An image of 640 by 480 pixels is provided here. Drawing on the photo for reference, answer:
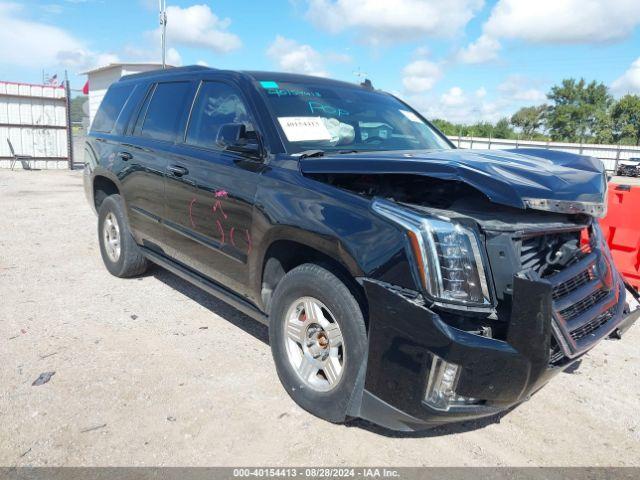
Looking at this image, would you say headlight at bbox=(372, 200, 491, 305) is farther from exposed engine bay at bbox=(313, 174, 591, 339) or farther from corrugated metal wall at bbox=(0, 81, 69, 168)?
corrugated metal wall at bbox=(0, 81, 69, 168)

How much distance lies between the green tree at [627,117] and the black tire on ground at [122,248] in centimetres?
6545

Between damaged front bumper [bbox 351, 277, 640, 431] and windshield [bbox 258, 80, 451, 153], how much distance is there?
4.38 feet

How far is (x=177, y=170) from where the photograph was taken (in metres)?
4.07

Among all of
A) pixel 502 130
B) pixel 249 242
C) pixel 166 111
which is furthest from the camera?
pixel 502 130

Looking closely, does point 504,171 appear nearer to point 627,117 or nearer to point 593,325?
point 593,325

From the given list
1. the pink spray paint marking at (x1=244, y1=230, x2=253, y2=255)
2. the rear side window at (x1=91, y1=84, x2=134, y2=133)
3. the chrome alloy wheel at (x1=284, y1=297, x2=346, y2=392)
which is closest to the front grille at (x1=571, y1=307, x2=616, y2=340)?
the chrome alloy wheel at (x1=284, y1=297, x2=346, y2=392)

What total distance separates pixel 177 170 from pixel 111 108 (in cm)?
209

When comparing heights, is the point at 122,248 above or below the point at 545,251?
below

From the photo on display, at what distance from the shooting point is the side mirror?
11.0ft

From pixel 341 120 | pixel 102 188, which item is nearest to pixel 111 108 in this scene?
pixel 102 188

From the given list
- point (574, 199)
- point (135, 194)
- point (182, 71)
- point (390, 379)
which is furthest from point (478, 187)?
point (135, 194)

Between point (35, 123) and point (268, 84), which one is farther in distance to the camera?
point (35, 123)

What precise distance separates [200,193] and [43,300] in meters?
2.18

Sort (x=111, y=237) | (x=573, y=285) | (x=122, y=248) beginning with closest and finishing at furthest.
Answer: (x=573, y=285) → (x=122, y=248) → (x=111, y=237)
